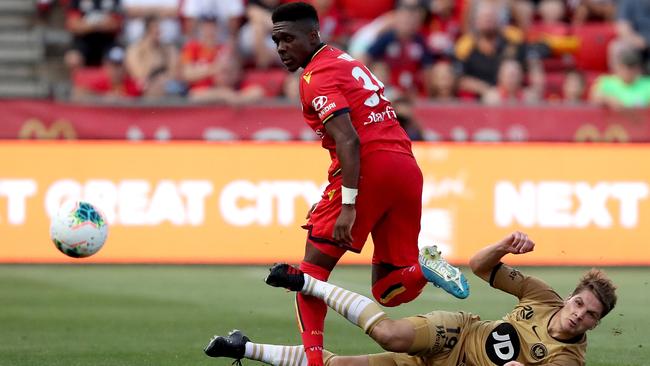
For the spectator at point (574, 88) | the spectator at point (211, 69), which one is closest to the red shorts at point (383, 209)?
the spectator at point (211, 69)

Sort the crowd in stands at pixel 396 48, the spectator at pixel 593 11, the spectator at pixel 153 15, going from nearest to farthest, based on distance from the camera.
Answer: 1. the crowd in stands at pixel 396 48
2. the spectator at pixel 153 15
3. the spectator at pixel 593 11

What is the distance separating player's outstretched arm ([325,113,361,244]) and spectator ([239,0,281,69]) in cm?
1160

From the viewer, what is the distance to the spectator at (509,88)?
18.1 meters

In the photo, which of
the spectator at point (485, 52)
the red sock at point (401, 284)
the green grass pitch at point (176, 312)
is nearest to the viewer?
the red sock at point (401, 284)

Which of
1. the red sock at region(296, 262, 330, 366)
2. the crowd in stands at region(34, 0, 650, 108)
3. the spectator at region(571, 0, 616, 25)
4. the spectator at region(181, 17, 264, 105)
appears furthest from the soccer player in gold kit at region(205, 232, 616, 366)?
the spectator at region(571, 0, 616, 25)

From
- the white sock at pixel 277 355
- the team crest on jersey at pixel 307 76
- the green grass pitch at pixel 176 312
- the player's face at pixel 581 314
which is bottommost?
the green grass pitch at pixel 176 312

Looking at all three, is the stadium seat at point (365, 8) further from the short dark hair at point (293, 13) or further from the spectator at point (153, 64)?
the short dark hair at point (293, 13)

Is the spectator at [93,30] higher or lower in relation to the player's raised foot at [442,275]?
higher

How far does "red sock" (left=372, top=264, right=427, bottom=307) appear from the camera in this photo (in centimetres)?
817

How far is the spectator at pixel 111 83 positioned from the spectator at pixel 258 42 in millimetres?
1781

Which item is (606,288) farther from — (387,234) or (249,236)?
(249,236)

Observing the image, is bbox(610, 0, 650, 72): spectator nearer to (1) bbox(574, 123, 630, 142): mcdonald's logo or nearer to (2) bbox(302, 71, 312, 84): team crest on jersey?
(1) bbox(574, 123, 630, 142): mcdonald's logo

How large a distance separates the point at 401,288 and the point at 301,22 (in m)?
1.79

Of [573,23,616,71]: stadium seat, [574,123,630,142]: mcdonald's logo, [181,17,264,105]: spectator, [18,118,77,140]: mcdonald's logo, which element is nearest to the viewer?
[18,118,77,140]: mcdonald's logo
